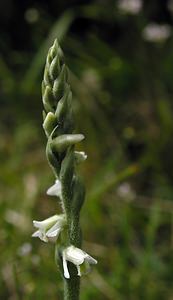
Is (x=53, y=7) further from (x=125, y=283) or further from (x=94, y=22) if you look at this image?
(x=125, y=283)

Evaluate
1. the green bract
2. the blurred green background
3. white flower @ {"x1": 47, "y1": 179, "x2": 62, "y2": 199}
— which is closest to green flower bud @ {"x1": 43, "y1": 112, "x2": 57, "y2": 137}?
the green bract

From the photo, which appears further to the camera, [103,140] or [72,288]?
[103,140]

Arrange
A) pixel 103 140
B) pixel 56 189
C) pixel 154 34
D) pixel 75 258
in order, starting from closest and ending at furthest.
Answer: pixel 75 258 → pixel 56 189 → pixel 103 140 → pixel 154 34

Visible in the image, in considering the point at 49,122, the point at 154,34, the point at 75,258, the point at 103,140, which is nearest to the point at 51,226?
the point at 75,258

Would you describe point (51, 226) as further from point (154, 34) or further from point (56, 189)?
point (154, 34)

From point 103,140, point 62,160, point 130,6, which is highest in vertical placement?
point 130,6

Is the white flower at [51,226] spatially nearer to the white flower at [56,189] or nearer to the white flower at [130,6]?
the white flower at [56,189]
